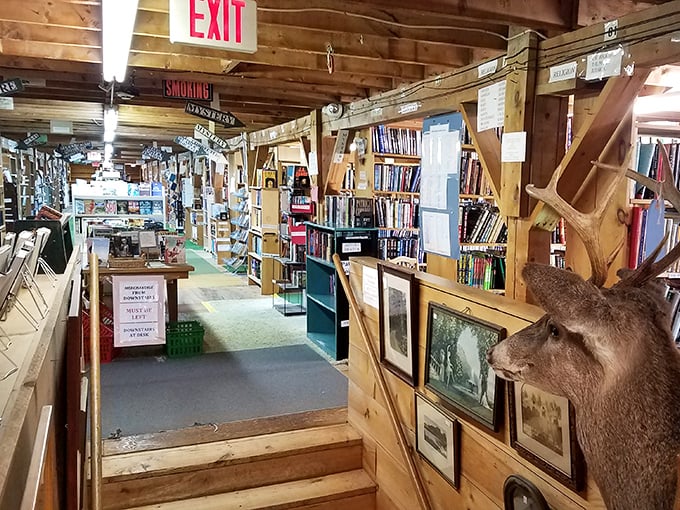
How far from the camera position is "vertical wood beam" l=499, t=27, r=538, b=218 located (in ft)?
10.4

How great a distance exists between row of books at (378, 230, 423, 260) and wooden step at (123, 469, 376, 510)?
272 cm

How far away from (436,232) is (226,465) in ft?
7.07

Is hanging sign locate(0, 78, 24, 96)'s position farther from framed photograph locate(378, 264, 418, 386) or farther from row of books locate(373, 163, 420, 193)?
framed photograph locate(378, 264, 418, 386)

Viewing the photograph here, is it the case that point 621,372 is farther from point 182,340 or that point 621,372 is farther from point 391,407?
point 182,340

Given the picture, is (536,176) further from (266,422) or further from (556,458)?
(266,422)

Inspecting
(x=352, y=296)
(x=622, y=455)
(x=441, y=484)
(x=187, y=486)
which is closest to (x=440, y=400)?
(x=441, y=484)

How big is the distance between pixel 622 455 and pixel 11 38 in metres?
4.14

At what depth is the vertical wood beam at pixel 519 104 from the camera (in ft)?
10.4

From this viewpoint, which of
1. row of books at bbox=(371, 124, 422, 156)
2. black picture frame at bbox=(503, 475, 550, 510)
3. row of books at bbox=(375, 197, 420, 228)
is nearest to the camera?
black picture frame at bbox=(503, 475, 550, 510)

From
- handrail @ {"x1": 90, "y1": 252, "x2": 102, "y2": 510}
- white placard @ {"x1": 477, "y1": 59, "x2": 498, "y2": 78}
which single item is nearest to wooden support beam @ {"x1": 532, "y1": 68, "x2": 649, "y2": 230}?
white placard @ {"x1": 477, "y1": 59, "x2": 498, "y2": 78}

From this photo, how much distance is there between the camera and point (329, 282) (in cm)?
581

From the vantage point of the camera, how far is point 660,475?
1233 mm

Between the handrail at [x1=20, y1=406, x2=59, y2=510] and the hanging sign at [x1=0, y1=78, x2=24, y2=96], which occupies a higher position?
the hanging sign at [x1=0, y1=78, x2=24, y2=96]

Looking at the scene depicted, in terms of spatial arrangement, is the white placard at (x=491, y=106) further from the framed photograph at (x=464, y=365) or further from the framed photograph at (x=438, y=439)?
the framed photograph at (x=438, y=439)
